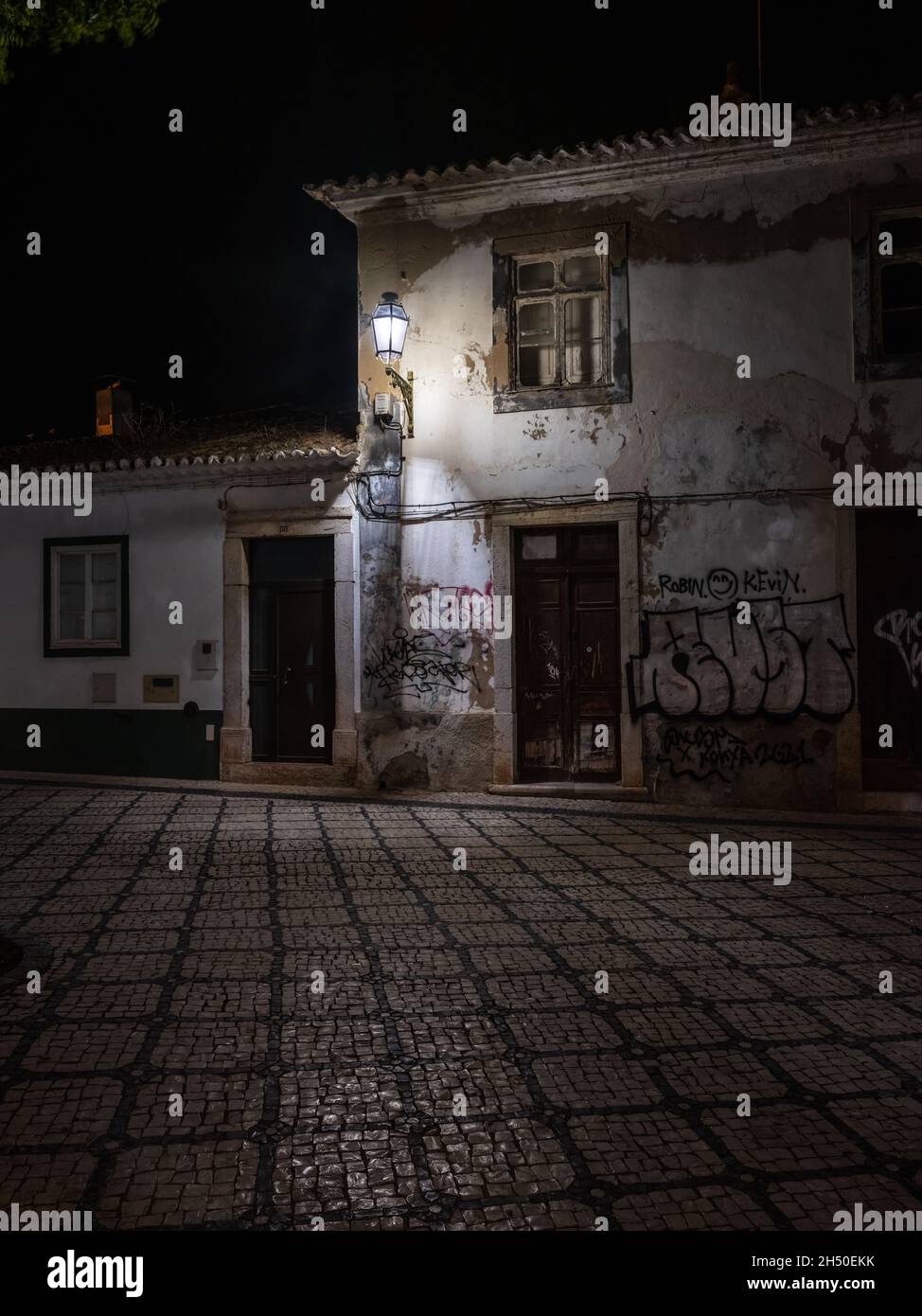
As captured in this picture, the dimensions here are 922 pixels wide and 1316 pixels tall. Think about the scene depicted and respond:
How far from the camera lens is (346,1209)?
2.49 m

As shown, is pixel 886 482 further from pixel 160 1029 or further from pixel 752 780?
pixel 160 1029

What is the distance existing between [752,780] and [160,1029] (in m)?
6.90

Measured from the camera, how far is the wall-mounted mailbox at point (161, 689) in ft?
37.1

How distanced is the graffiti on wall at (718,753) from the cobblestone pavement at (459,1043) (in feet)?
7.79

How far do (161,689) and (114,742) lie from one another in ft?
3.14

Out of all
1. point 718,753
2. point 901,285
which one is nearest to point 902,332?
point 901,285

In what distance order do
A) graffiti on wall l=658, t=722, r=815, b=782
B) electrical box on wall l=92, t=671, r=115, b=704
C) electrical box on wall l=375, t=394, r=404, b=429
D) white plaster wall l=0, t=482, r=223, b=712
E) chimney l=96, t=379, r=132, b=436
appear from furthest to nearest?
chimney l=96, t=379, r=132, b=436 → electrical box on wall l=92, t=671, r=115, b=704 → white plaster wall l=0, t=482, r=223, b=712 → electrical box on wall l=375, t=394, r=404, b=429 → graffiti on wall l=658, t=722, r=815, b=782

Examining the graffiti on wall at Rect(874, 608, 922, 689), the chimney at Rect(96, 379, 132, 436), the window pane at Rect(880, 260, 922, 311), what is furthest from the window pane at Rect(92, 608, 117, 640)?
the window pane at Rect(880, 260, 922, 311)

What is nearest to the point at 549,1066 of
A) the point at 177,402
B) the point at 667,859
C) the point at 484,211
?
the point at 667,859

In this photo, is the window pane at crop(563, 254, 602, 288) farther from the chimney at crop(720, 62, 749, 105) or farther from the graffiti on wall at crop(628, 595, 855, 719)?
the graffiti on wall at crop(628, 595, 855, 719)

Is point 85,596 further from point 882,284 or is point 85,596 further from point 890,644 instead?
point 882,284

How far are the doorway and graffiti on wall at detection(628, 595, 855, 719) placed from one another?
3589 mm

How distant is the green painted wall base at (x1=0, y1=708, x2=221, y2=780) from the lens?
11.2m

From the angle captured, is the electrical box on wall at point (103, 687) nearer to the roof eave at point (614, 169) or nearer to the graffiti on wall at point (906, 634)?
the roof eave at point (614, 169)
